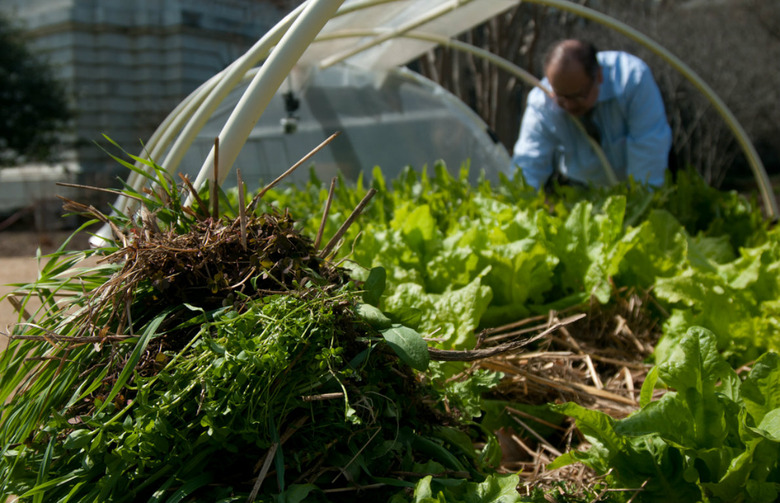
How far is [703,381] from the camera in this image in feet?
4.07

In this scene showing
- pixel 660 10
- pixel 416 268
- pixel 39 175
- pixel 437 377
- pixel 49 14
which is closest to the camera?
pixel 437 377

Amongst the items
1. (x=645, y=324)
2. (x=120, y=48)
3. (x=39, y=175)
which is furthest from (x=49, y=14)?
(x=645, y=324)

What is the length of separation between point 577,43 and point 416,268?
7.17ft

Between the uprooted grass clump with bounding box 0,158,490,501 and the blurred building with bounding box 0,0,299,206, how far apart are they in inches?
723

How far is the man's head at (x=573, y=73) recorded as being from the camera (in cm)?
351

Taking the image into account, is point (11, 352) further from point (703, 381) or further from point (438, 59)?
point (438, 59)

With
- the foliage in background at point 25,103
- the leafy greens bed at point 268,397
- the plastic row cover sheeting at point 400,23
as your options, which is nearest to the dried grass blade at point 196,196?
the leafy greens bed at point 268,397

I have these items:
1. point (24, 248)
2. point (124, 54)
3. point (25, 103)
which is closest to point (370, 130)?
point (24, 248)

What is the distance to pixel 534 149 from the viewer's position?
404 cm

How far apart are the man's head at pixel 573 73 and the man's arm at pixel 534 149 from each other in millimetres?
336

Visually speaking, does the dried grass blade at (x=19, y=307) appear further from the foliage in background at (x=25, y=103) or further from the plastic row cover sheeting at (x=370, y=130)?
the foliage in background at (x=25, y=103)

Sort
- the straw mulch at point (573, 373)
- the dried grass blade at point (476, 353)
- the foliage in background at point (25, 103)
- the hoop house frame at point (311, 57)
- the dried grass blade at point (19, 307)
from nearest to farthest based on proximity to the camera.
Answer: the dried grass blade at point (476, 353) < the dried grass blade at point (19, 307) < the hoop house frame at point (311, 57) < the straw mulch at point (573, 373) < the foliage in background at point (25, 103)

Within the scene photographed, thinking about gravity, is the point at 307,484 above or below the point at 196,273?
below

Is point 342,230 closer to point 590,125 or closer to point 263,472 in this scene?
point 263,472
